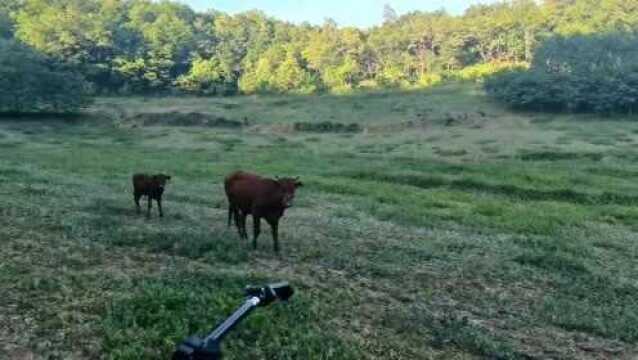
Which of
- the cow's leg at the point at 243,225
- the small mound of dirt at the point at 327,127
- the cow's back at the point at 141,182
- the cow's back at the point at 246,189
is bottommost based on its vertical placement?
the small mound of dirt at the point at 327,127

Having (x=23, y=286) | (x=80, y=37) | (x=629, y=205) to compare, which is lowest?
(x=629, y=205)

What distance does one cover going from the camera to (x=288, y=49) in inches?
6924

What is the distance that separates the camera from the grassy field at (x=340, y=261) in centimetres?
1298

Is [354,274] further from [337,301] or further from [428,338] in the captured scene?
[428,338]

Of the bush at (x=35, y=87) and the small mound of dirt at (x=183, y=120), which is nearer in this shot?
the bush at (x=35, y=87)

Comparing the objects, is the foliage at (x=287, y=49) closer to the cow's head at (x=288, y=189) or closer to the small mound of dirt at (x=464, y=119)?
the small mound of dirt at (x=464, y=119)

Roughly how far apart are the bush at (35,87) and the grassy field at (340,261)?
4200cm

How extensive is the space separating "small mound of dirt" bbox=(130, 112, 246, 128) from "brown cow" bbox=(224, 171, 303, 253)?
79092 millimetres

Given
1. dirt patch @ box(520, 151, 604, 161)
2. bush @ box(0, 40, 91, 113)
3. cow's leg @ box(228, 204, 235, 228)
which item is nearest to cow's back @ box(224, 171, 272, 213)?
cow's leg @ box(228, 204, 235, 228)

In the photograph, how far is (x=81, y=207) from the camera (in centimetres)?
2683

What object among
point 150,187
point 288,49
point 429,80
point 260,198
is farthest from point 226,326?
point 288,49

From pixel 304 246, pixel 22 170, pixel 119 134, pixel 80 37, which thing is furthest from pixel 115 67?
pixel 304 246

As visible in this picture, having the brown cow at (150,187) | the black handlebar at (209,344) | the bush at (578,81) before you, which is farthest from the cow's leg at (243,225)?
the bush at (578,81)

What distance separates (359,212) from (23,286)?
19.8 metres
